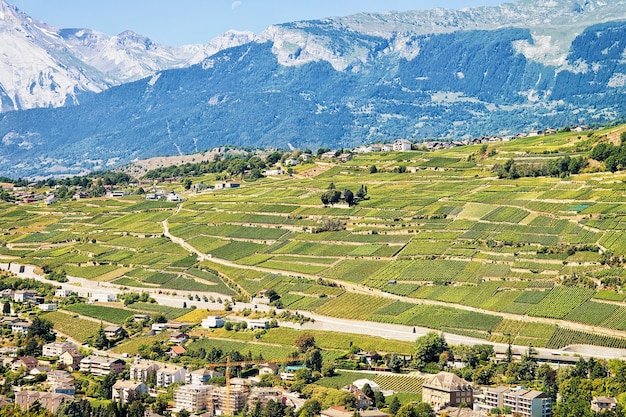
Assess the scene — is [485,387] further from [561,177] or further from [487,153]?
[487,153]

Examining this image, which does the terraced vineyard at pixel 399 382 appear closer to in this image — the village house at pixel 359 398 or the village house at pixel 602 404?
the village house at pixel 359 398

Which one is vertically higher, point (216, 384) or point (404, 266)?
point (404, 266)

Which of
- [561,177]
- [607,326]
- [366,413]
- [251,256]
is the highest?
[561,177]

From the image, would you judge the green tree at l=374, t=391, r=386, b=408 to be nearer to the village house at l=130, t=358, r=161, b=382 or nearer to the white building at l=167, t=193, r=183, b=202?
the village house at l=130, t=358, r=161, b=382

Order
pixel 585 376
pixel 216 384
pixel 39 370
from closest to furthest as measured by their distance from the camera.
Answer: pixel 585 376
pixel 216 384
pixel 39 370

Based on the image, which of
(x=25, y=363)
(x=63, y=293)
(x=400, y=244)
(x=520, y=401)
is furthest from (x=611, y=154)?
(x=25, y=363)

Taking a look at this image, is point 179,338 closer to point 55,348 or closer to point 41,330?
point 55,348

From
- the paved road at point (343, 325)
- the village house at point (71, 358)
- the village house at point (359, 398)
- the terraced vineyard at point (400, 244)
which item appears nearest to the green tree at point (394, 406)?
the village house at point (359, 398)

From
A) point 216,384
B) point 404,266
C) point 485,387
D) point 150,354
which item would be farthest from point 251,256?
point 485,387
